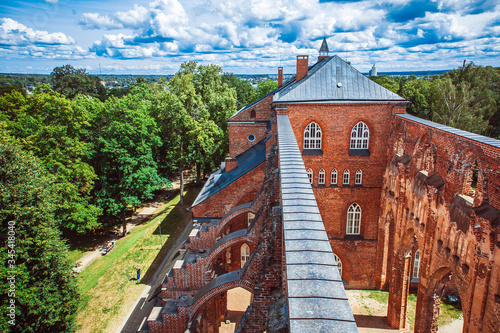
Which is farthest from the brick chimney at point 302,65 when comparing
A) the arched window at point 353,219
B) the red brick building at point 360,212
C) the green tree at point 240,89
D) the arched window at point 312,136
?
the green tree at point 240,89

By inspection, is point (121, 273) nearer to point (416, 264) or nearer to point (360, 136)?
point (360, 136)

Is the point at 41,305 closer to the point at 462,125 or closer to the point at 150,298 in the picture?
the point at 150,298

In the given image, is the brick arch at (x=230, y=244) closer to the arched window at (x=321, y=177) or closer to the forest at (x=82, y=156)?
the forest at (x=82, y=156)

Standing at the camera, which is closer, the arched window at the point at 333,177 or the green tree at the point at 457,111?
the arched window at the point at 333,177

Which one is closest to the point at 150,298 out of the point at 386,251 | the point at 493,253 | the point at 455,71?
the point at 386,251

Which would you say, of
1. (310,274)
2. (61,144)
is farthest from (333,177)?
(61,144)

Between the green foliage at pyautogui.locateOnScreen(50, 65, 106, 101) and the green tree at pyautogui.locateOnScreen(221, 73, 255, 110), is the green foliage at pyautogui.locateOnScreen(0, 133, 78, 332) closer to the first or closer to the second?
the green foliage at pyautogui.locateOnScreen(50, 65, 106, 101)
